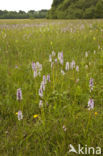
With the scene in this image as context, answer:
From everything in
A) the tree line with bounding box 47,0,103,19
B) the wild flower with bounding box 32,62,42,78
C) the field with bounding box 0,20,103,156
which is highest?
the tree line with bounding box 47,0,103,19

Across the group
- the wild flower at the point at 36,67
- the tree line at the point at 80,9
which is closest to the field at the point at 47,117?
the wild flower at the point at 36,67

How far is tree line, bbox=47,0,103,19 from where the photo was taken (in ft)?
99.6

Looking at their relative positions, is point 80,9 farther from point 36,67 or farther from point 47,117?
point 47,117

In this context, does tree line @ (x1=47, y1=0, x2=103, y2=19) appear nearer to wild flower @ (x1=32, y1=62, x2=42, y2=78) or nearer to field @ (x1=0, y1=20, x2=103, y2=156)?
field @ (x1=0, y1=20, x2=103, y2=156)

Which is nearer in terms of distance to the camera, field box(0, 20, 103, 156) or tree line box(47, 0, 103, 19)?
field box(0, 20, 103, 156)

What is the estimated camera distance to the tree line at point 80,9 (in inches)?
1195

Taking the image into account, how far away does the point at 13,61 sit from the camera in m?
4.26

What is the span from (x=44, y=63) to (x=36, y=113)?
1775mm

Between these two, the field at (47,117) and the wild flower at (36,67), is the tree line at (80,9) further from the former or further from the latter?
the wild flower at (36,67)

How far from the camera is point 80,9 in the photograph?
3188 centimetres

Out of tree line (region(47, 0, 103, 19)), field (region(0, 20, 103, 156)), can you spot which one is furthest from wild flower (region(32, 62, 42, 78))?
tree line (region(47, 0, 103, 19))

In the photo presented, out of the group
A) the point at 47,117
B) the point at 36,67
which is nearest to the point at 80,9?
the point at 36,67

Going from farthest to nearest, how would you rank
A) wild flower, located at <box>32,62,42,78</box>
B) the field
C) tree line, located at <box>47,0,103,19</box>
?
tree line, located at <box>47,0,103,19</box>
wild flower, located at <box>32,62,42,78</box>
the field

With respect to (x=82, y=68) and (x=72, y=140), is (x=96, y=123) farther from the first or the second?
(x=82, y=68)
